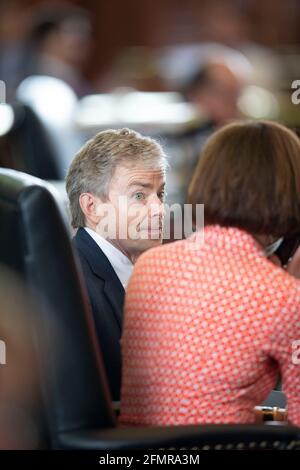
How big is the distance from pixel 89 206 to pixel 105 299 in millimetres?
165

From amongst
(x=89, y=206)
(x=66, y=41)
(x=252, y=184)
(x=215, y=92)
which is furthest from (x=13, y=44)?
(x=252, y=184)

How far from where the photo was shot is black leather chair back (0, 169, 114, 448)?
4.78 feet

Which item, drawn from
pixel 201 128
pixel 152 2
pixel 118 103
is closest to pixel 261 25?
pixel 152 2

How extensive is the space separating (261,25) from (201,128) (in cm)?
388

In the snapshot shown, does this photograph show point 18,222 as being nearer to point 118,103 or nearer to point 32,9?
point 118,103

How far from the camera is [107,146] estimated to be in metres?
1.80

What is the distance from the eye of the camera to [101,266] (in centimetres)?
184

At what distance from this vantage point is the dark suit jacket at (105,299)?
5.82ft

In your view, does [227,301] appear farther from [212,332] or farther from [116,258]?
[116,258]

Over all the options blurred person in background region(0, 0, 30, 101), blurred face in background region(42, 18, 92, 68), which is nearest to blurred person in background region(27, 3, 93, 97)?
blurred face in background region(42, 18, 92, 68)

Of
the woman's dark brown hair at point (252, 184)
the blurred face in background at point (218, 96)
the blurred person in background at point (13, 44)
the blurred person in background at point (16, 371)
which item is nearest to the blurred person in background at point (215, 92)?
the blurred face in background at point (218, 96)

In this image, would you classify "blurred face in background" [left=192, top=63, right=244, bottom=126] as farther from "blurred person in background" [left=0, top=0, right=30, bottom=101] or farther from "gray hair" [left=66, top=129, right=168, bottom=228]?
"gray hair" [left=66, top=129, right=168, bottom=228]

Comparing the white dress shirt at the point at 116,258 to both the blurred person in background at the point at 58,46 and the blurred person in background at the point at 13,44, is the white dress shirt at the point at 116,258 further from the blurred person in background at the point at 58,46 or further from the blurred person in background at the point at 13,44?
the blurred person in background at the point at 13,44
